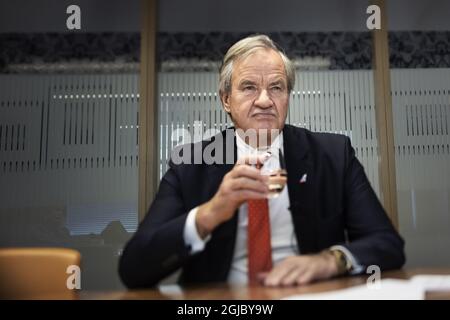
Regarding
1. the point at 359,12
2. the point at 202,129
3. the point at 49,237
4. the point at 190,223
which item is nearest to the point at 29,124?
the point at 49,237

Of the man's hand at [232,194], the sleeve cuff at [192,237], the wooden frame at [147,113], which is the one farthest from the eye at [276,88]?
the wooden frame at [147,113]

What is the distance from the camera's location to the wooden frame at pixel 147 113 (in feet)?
8.01

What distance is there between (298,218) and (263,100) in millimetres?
409

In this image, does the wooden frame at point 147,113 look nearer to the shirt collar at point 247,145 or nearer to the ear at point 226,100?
the ear at point 226,100

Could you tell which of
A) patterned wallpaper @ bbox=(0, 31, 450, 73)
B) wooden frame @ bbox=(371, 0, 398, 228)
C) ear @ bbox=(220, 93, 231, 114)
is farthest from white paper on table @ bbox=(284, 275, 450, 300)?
patterned wallpaper @ bbox=(0, 31, 450, 73)

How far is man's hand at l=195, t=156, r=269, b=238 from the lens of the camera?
975mm

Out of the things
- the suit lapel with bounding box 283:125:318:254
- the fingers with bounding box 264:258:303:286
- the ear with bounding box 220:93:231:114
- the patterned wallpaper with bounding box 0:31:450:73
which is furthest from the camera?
the patterned wallpaper with bounding box 0:31:450:73

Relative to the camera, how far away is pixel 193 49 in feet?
8.82

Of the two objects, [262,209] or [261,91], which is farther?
[261,91]

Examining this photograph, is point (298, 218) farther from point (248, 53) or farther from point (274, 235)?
point (248, 53)

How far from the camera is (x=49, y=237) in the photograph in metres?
2.43

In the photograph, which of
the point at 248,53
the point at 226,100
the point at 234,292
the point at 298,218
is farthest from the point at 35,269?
the point at 248,53

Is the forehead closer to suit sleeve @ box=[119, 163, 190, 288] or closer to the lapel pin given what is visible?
the lapel pin

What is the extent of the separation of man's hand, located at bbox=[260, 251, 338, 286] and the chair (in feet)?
1.71
